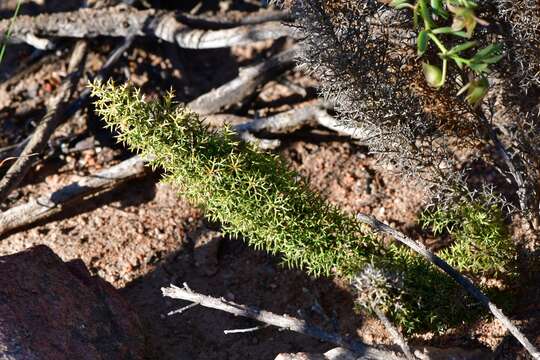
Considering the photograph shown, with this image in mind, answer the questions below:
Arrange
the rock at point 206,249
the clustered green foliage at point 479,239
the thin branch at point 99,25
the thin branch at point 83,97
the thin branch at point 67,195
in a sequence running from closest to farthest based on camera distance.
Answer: the clustered green foliage at point 479,239 < the rock at point 206,249 < the thin branch at point 67,195 < the thin branch at point 83,97 < the thin branch at point 99,25

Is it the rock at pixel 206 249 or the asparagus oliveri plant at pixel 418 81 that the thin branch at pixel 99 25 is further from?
the asparagus oliveri plant at pixel 418 81

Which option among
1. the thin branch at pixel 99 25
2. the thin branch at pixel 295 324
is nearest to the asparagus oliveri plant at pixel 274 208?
the thin branch at pixel 295 324

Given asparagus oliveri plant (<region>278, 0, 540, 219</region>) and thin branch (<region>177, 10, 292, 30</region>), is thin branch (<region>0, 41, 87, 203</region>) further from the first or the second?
asparagus oliveri plant (<region>278, 0, 540, 219</region>)

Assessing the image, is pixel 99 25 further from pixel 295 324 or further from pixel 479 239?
pixel 479 239

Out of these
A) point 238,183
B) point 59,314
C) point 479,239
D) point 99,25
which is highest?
point 99,25

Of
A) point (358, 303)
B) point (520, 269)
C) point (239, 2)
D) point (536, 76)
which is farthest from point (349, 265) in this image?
point (239, 2)

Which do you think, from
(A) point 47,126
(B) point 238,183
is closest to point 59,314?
(B) point 238,183

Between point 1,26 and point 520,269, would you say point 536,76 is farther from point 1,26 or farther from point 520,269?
point 1,26
